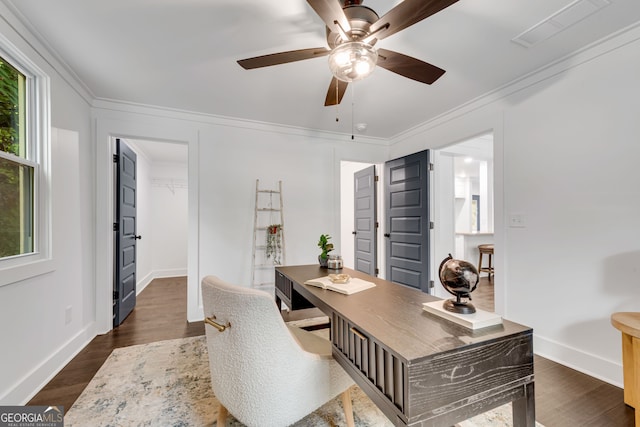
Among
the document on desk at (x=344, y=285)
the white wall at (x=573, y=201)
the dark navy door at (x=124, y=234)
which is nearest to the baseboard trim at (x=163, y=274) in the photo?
the dark navy door at (x=124, y=234)

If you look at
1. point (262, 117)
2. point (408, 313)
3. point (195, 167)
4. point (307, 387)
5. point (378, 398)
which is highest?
point (262, 117)

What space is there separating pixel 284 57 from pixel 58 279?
96.1 inches

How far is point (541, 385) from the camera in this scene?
74.7 inches

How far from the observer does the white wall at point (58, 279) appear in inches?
65.6

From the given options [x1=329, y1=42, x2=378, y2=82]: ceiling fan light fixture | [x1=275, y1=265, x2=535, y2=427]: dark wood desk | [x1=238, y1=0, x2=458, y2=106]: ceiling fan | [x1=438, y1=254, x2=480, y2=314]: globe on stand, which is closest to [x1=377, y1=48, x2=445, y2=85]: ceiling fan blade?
[x1=238, y1=0, x2=458, y2=106]: ceiling fan

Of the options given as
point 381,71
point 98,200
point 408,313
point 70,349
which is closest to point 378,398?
point 408,313

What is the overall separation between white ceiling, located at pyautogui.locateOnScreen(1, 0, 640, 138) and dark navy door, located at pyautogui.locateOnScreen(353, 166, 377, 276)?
1811 mm

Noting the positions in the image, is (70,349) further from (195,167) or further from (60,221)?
(195,167)

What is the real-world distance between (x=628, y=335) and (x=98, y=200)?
4420 millimetres

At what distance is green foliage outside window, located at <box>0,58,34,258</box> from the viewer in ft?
5.58

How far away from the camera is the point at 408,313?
1.21m

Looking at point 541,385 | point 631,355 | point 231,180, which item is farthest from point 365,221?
point 631,355

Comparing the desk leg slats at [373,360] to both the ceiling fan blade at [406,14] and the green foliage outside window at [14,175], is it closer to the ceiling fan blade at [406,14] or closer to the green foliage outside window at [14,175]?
the ceiling fan blade at [406,14]

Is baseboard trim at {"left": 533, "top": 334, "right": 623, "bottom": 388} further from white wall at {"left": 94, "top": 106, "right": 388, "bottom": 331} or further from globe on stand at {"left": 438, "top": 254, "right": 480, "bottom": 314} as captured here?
white wall at {"left": 94, "top": 106, "right": 388, "bottom": 331}
